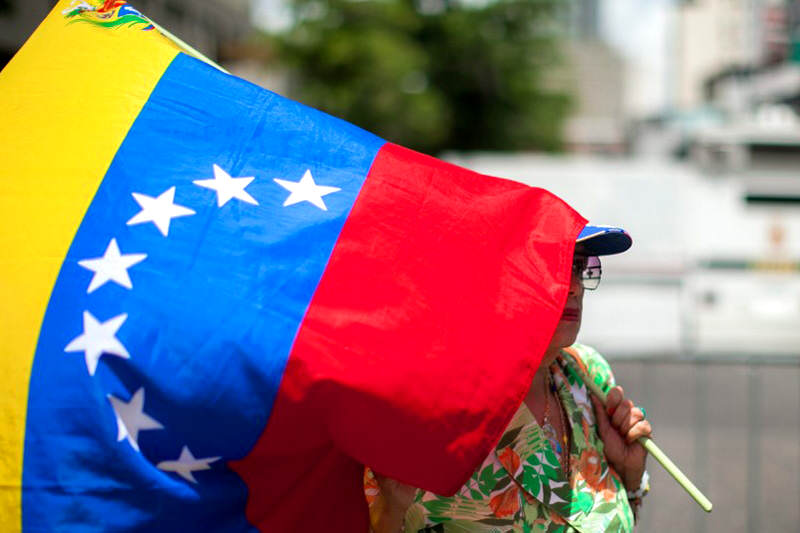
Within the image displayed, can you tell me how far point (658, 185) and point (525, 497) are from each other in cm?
901

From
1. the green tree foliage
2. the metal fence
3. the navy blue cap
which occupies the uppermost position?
the green tree foliage

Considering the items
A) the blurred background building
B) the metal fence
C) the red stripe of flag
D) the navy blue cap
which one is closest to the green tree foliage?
the blurred background building

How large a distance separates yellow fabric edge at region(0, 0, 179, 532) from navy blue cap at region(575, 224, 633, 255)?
105 centimetres

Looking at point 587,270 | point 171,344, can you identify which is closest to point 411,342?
point 171,344

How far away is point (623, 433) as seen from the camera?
7.52ft

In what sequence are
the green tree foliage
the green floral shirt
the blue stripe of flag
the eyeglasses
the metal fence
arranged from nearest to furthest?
the blue stripe of flag < the green floral shirt < the eyeglasses < the metal fence < the green tree foliage

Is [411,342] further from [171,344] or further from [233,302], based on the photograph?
[171,344]

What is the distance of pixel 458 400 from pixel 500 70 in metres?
27.8

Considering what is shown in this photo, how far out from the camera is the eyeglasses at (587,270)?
2201 millimetres

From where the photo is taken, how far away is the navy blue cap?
207 centimetres

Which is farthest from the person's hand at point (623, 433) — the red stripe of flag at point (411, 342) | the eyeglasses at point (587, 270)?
the red stripe of flag at point (411, 342)

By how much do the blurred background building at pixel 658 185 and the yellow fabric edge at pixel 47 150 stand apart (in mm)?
1414

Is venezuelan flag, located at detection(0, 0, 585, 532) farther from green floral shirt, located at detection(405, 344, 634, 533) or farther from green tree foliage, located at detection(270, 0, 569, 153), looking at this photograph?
green tree foliage, located at detection(270, 0, 569, 153)

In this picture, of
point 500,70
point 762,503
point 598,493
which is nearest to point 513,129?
point 500,70
